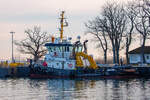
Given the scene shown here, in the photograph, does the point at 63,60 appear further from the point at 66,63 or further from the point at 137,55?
the point at 137,55

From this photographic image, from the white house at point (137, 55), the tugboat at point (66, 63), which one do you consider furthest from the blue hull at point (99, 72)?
the white house at point (137, 55)

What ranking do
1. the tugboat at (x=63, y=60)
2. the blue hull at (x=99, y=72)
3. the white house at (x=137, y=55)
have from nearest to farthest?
the blue hull at (x=99, y=72) → the tugboat at (x=63, y=60) → the white house at (x=137, y=55)

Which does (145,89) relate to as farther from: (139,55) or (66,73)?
(139,55)

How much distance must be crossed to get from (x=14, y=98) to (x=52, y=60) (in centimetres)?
2908

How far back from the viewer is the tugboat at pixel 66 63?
64375 mm

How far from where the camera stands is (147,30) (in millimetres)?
69750

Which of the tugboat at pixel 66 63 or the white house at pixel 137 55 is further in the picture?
the white house at pixel 137 55

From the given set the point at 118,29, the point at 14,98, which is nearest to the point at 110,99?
the point at 14,98

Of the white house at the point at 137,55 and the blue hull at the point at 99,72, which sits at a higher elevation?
the white house at the point at 137,55

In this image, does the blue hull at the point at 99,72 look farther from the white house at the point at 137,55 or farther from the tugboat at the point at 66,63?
Answer: the white house at the point at 137,55

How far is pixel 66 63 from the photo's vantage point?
6606cm

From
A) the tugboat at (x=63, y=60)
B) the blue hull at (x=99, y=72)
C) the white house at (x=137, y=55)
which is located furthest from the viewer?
the white house at (x=137, y=55)

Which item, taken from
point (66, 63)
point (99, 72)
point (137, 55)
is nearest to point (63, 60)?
point (66, 63)

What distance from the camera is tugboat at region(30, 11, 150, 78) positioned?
64.4 metres
